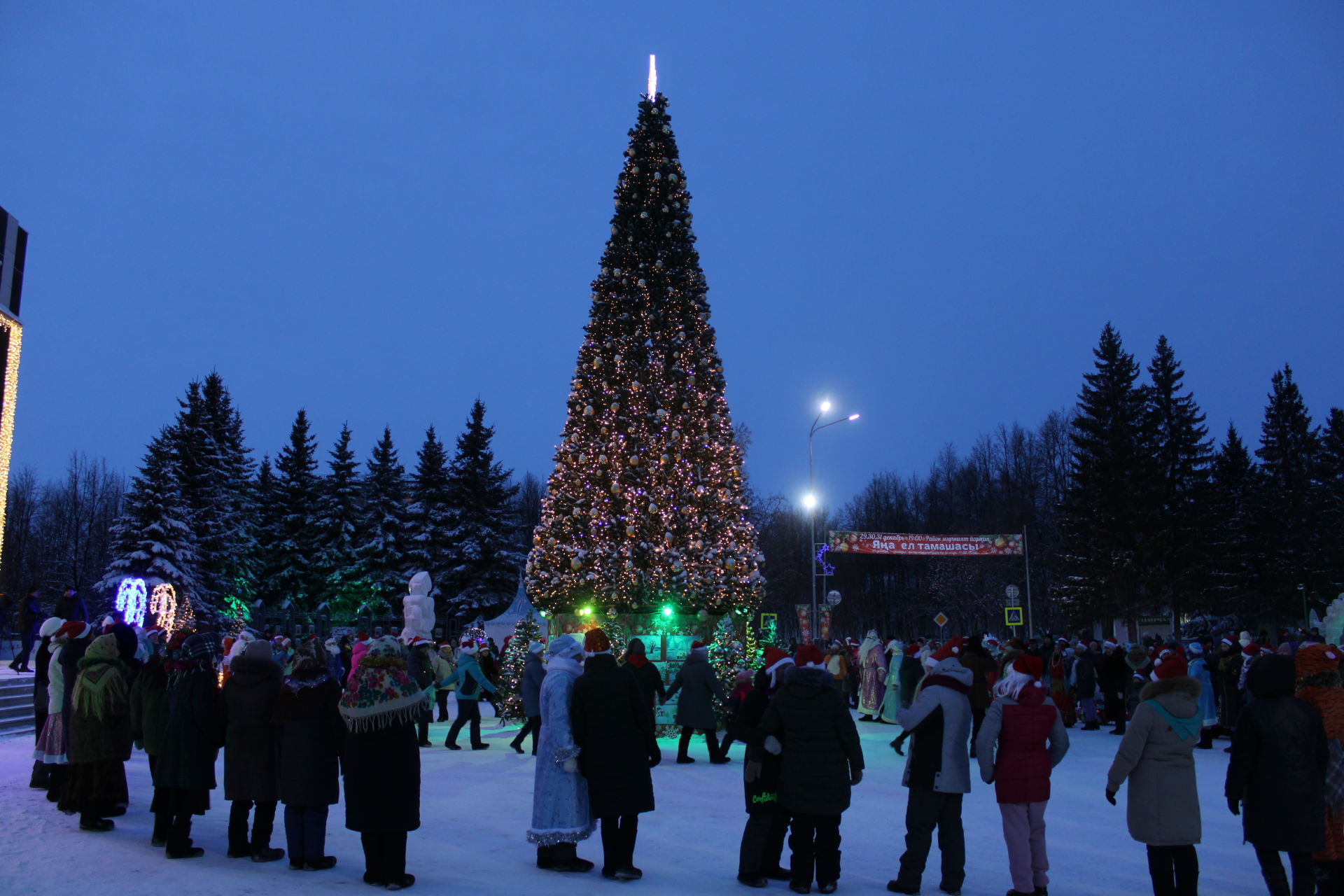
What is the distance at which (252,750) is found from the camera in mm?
7793

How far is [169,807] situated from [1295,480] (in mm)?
45178

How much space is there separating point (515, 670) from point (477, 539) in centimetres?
2760

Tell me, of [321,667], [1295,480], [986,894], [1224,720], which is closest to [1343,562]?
[1295,480]

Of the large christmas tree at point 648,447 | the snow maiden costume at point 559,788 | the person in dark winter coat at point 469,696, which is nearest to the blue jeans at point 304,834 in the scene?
the snow maiden costume at point 559,788

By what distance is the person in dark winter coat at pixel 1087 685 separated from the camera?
1962 cm

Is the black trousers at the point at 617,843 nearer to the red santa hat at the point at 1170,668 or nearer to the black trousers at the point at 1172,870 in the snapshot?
the black trousers at the point at 1172,870

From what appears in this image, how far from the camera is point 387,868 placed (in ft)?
23.1

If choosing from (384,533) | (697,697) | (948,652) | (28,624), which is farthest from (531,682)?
(384,533)

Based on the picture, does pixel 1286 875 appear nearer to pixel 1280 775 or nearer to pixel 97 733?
pixel 1280 775

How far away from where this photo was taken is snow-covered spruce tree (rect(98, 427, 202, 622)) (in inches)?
1500

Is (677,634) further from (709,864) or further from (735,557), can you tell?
(709,864)

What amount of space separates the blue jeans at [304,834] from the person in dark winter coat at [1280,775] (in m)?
6.36

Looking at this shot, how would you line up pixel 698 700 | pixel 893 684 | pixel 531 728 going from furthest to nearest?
1. pixel 893 684
2. pixel 531 728
3. pixel 698 700

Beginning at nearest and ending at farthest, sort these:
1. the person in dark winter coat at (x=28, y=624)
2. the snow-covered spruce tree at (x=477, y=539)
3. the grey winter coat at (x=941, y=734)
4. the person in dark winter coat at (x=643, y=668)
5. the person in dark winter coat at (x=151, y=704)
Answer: the grey winter coat at (x=941, y=734), the person in dark winter coat at (x=151, y=704), the person in dark winter coat at (x=643, y=668), the person in dark winter coat at (x=28, y=624), the snow-covered spruce tree at (x=477, y=539)
